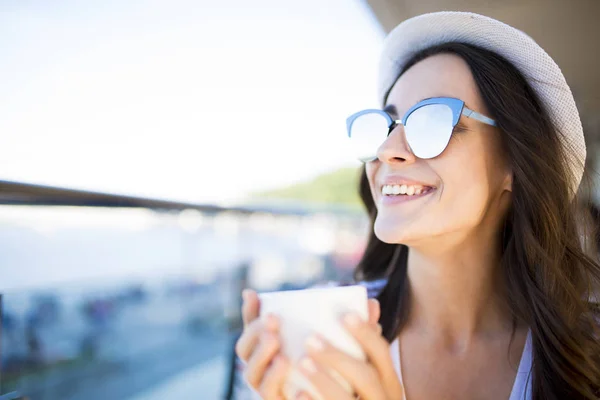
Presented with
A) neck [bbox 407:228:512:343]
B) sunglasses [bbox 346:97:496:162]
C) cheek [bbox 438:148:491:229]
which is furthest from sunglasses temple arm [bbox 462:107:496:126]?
neck [bbox 407:228:512:343]

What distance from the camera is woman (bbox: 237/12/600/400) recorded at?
4.12 feet

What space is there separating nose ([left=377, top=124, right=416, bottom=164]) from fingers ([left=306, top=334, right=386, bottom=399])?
721 mm

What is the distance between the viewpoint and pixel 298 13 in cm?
1075

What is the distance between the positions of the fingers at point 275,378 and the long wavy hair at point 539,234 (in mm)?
821

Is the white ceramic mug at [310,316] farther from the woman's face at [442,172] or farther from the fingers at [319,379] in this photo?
the woman's face at [442,172]

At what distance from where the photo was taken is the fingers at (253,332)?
2.31 ft

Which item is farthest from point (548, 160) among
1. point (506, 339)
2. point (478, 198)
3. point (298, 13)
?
point (298, 13)

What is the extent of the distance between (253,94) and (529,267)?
131 ft

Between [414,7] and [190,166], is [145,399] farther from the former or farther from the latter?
[190,166]

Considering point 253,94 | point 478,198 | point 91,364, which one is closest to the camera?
point 478,198

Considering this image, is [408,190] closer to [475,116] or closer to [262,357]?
[475,116]

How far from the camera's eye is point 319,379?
0.68 meters

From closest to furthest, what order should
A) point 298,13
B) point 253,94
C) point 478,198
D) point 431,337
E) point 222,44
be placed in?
point 478,198, point 431,337, point 298,13, point 222,44, point 253,94

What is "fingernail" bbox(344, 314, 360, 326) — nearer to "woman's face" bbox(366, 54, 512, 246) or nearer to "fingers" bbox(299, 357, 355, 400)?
"fingers" bbox(299, 357, 355, 400)
